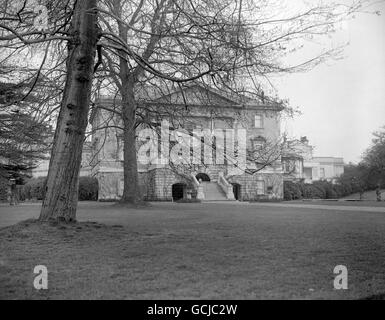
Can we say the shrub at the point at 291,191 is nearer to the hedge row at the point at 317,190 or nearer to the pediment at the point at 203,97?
the hedge row at the point at 317,190

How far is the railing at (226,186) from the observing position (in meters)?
40.4

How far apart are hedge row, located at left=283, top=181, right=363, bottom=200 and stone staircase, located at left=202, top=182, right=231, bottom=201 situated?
11.4m

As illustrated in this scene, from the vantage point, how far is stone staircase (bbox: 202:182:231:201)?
39844 mm

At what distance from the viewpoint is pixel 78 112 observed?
9219mm

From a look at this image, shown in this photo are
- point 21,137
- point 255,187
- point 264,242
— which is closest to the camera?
point 264,242

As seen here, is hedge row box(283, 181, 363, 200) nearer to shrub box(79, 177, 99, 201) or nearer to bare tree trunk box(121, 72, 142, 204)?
shrub box(79, 177, 99, 201)

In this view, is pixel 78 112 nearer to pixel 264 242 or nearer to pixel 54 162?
pixel 54 162

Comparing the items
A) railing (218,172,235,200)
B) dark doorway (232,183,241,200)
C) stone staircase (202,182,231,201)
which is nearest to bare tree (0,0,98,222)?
stone staircase (202,182,231,201)

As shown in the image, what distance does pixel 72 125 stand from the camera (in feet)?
30.0

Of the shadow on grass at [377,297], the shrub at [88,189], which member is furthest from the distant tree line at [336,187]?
the shadow on grass at [377,297]

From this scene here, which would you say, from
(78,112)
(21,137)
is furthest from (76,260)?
(21,137)

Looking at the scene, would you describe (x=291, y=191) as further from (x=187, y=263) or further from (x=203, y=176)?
(x=187, y=263)

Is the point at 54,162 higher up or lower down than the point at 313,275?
higher up
